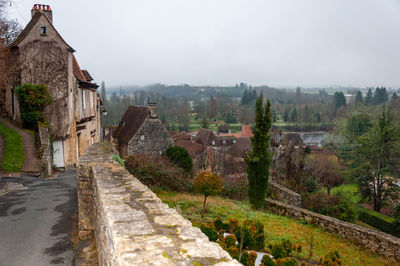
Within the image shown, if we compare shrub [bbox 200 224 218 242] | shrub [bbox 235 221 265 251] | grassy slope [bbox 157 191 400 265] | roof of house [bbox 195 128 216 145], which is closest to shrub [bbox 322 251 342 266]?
grassy slope [bbox 157 191 400 265]

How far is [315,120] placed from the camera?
85.8 meters

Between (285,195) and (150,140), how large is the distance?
13628mm

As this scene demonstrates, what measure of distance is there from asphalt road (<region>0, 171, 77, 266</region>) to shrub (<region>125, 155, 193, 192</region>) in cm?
310

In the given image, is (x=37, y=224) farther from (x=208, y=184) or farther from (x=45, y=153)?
(x=45, y=153)

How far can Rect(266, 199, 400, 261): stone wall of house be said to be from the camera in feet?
37.4

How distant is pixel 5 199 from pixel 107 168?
19.8 ft

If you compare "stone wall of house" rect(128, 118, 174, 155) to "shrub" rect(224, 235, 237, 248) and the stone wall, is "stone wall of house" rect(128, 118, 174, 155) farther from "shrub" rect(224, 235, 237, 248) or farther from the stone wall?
the stone wall

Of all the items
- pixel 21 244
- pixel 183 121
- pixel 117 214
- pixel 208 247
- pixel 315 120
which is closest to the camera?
pixel 208 247

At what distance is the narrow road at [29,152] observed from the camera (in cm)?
1568

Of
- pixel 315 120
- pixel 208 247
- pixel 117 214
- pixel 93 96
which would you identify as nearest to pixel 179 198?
pixel 117 214

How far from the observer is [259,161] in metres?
17.2

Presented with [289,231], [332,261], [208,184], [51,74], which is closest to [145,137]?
[51,74]

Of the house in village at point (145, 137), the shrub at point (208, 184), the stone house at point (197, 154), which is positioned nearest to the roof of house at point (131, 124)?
the house in village at point (145, 137)

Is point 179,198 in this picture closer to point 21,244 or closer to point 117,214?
point 21,244
